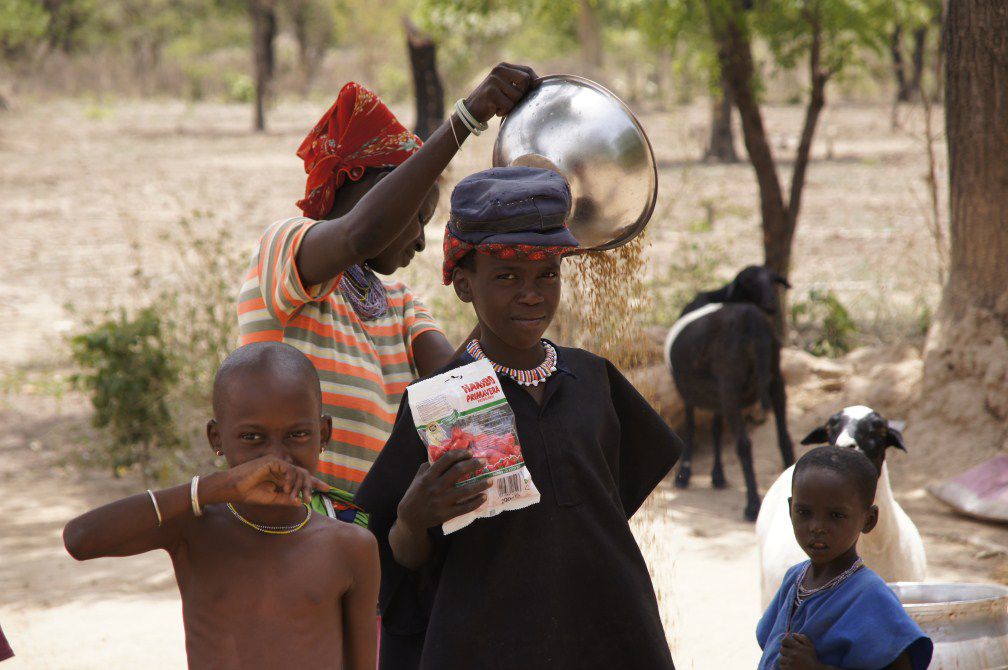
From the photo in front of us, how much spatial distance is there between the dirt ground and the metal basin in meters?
0.99

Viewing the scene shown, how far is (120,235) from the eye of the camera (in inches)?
507

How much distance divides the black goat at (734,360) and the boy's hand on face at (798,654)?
379cm

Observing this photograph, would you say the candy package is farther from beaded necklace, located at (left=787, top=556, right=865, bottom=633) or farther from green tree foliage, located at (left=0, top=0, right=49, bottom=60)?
green tree foliage, located at (left=0, top=0, right=49, bottom=60)

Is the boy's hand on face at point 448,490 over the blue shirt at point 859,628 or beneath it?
over

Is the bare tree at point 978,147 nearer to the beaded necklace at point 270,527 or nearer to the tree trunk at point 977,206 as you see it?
the tree trunk at point 977,206

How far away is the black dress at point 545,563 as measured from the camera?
6.30 ft

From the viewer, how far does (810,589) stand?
8.06 ft

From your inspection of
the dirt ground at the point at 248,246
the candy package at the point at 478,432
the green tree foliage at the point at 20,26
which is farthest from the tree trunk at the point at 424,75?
the green tree foliage at the point at 20,26

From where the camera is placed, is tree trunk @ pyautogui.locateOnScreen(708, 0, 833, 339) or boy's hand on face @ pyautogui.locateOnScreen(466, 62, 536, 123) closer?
boy's hand on face @ pyautogui.locateOnScreen(466, 62, 536, 123)

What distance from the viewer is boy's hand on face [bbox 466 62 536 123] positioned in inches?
87.1

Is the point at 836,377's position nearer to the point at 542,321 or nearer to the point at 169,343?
the point at 169,343

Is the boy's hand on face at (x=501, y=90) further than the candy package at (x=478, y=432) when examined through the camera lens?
Yes

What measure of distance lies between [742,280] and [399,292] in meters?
4.30

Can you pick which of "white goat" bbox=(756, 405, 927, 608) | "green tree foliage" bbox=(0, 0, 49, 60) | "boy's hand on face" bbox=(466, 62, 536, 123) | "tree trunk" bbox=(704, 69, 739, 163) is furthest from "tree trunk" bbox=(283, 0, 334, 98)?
"boy's hand on face" bbox=(466, 62, 536, 123)
